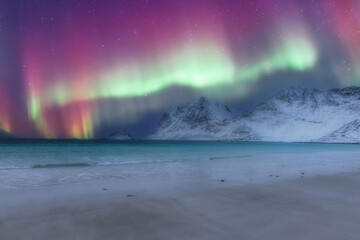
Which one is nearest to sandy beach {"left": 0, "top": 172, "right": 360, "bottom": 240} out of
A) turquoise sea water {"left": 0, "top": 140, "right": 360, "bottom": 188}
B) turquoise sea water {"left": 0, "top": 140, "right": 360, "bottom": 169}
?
turquoise sea water {"left": 0, "top": 140, "right": 360, "bottom": 188}

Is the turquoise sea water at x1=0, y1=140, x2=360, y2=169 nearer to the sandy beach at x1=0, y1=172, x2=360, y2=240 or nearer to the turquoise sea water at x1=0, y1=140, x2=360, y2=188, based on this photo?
the turquoise sea water at x1=0, y1=140, x2=360, y2=188

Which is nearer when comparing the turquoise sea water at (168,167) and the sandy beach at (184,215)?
the sandy beach at (184,215)

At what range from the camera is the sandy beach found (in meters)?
3.56

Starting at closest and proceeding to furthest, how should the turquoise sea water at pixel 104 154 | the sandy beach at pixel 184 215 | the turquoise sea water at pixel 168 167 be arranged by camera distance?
the sandy beach at pixel 184 215
the turquoise sea water at pixel 168 167
the turquoise sea water at pixel 104 154

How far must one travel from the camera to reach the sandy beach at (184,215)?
3.56 metres

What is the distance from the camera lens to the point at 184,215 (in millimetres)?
4547

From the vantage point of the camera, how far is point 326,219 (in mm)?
4188

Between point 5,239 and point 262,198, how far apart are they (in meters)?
4.98

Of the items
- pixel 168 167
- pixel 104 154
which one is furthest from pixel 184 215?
pixel 104 154

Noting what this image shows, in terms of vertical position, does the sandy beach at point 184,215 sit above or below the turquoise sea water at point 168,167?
above

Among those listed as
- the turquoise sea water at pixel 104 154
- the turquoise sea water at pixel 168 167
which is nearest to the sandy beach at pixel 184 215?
the turquoise sea water at pixel 168 167

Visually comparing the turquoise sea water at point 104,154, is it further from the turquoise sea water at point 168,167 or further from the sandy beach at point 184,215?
the sandy beach at point 184,215

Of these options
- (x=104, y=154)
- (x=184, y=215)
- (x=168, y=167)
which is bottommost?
(x=104, y=154)

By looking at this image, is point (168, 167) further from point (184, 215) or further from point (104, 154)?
point (104, 154)
